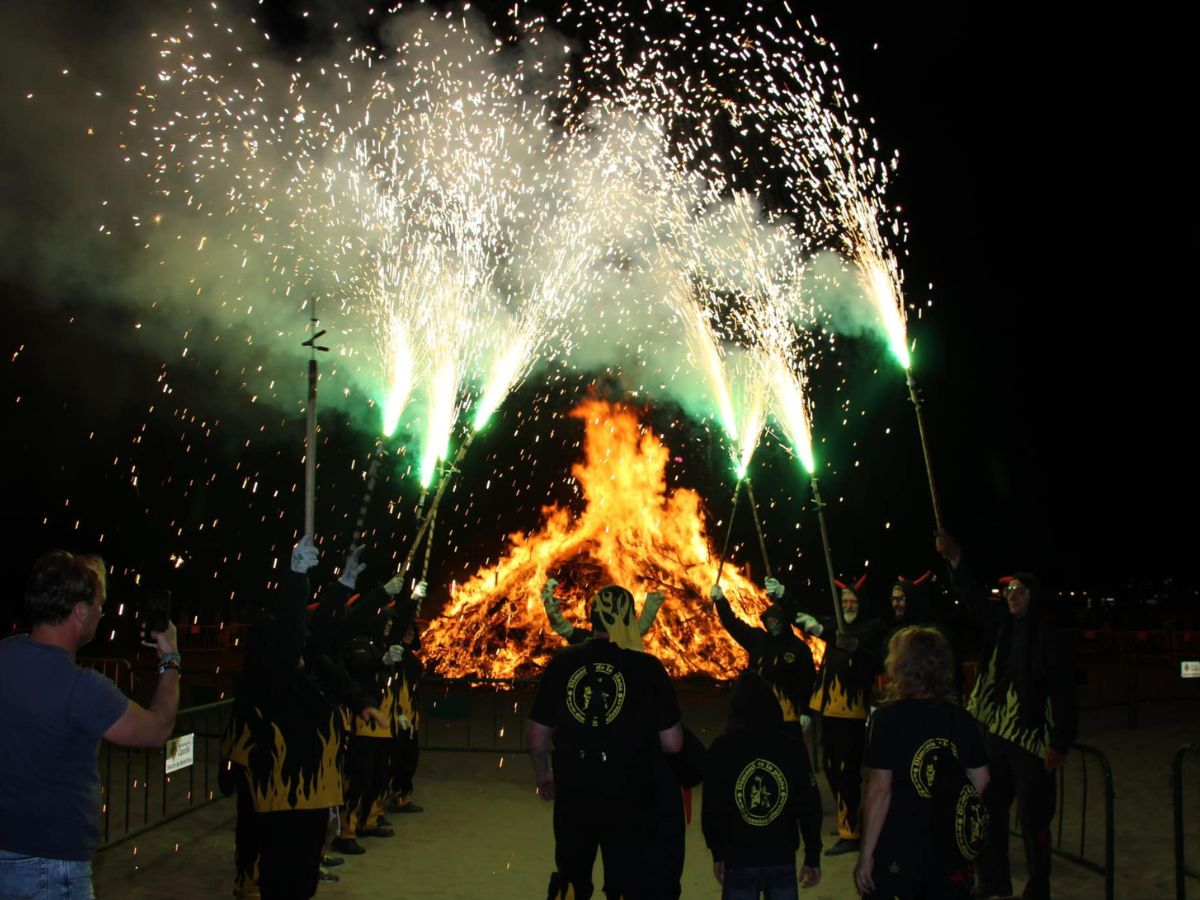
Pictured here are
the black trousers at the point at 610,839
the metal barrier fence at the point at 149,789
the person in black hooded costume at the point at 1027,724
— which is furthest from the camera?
the metal barrier fence at the point at 149,789

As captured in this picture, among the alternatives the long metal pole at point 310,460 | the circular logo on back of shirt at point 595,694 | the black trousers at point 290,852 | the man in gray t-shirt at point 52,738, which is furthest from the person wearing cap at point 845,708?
the man in gray t-shirt at point 52,738

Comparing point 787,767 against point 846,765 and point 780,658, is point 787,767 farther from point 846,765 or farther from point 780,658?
point 780,658

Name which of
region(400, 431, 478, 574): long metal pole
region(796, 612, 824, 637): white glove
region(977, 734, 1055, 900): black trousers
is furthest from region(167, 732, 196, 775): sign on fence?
region(977, 734, 1055, 900): black trousers

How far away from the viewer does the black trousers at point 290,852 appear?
16.0 ft

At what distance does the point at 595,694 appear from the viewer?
15.9ft

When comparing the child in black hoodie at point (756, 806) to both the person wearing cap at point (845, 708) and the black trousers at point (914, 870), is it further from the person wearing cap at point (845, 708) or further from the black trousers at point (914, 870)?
the person wearing cap at point (845, 708)

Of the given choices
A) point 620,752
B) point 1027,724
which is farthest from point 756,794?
point 1027,724

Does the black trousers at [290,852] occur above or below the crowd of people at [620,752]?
below

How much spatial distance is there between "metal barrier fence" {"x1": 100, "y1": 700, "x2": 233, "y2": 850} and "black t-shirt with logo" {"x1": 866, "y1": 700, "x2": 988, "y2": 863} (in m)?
5.27

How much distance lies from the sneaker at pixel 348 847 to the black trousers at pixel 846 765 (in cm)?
366

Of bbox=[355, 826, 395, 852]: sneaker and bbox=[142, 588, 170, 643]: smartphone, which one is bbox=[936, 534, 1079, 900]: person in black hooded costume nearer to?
bbox=[355, 826, 395, 852]: sneaker

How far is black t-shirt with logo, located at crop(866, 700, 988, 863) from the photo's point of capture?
3998 mm

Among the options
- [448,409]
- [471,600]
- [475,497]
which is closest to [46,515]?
[471,600]

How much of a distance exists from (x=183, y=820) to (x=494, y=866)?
9.82ft
